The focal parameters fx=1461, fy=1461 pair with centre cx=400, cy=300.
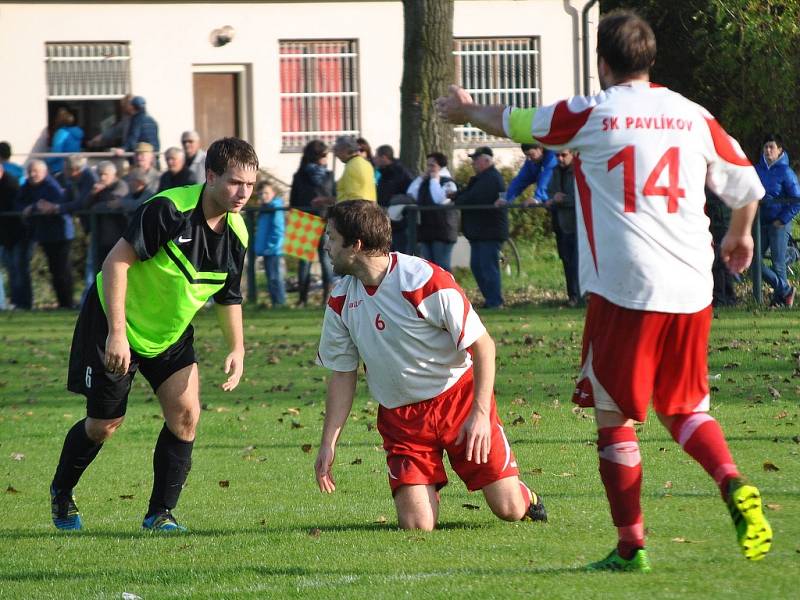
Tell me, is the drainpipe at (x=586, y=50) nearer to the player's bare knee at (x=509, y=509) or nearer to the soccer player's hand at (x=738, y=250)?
the player's bare knee at (x=509, y=509)

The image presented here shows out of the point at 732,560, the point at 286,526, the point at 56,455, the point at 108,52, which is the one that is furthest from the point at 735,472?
the point at 108,52

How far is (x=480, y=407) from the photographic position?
21.0 feet

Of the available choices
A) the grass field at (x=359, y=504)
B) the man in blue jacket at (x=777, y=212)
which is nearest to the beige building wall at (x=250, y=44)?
the man in blue jacket at (x=777, y=212)

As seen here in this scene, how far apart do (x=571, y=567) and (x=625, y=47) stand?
2.02 m

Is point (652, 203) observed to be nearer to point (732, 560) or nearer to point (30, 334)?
point (732, 560)

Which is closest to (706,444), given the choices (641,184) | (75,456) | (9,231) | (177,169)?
(641,184)

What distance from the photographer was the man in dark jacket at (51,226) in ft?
64.8

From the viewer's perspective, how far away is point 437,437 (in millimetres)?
6926

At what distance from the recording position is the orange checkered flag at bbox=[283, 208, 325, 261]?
19219 mm

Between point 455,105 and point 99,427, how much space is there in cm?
271

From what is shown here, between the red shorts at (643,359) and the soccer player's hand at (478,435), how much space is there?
97 cm

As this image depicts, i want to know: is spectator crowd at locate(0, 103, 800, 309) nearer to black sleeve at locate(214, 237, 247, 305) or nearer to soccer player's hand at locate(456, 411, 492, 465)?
black sleeve at locate(214, 237, 247, 305)

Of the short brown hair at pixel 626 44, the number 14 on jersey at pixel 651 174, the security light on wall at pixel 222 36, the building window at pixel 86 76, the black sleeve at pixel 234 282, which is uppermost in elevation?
the security light on wall at pixel 222 36

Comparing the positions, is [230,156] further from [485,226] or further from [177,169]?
[177,169]
